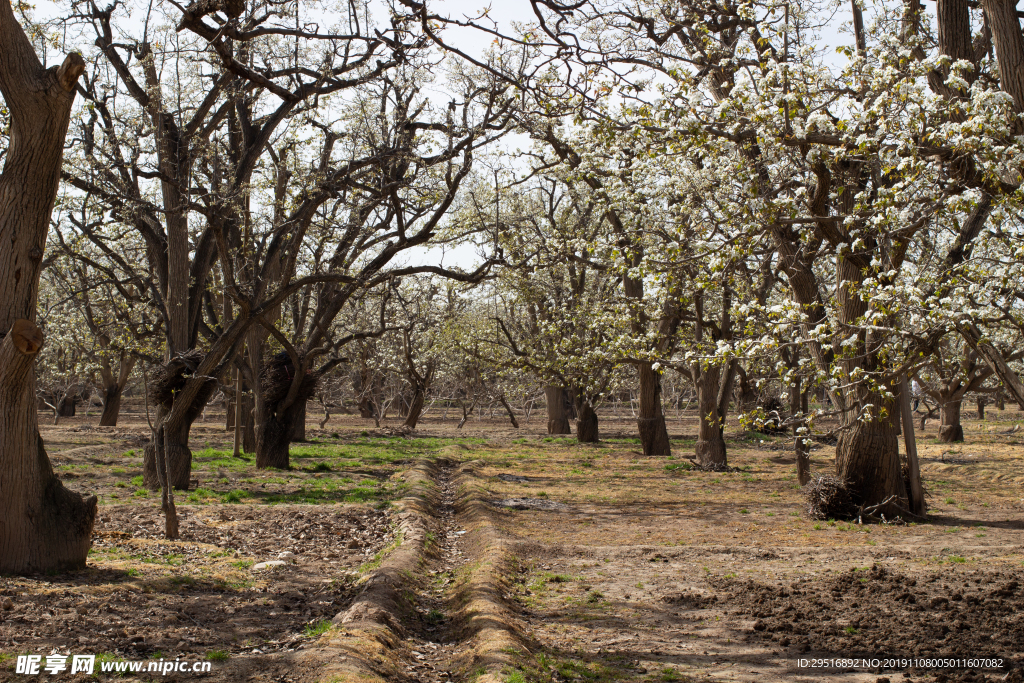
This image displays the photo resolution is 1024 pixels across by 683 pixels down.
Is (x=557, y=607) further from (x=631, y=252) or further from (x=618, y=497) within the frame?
(x=618, y=497)

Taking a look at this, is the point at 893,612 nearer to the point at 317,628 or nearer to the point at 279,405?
the point at 317,628

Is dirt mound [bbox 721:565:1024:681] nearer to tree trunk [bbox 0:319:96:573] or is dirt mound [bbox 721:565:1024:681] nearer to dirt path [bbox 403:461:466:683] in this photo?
dirt path [bbox 403:461:466:683]

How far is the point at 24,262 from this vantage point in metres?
5.67

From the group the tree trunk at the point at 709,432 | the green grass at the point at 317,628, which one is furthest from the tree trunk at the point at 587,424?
the green grass at the point at 317,628

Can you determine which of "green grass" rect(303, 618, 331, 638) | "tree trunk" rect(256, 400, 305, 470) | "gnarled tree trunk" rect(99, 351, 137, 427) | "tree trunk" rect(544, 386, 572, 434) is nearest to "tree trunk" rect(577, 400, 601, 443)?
"tree trunk" rect(544, 386, 572, 434)

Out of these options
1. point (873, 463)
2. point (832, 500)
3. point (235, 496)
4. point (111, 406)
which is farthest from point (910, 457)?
point (111, 406)

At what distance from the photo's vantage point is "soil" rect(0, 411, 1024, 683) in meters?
4.77

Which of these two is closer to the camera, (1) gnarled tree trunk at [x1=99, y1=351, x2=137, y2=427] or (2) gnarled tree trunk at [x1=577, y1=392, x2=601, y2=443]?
(2) gnarled tree trunk at [x1=577, y1=392, x2=601, y2=443]

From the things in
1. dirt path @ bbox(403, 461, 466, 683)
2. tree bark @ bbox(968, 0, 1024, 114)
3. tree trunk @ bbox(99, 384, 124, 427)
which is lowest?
dirt path @ bbox(403, 461, 466, 683)

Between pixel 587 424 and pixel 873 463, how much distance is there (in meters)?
14.7

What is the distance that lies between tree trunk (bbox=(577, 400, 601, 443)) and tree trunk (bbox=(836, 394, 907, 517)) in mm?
14007

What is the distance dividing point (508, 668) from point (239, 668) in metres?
1.52

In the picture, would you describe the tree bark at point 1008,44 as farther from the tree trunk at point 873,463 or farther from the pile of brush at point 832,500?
the pile of brush at point 832,500

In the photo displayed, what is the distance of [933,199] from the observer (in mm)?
6172
